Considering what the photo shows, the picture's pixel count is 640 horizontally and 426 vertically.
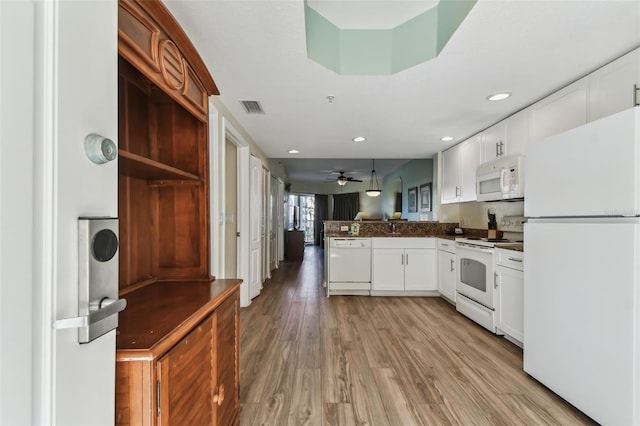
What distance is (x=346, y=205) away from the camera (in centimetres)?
1078

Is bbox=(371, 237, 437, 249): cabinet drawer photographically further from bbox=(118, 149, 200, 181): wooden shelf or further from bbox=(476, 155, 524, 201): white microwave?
bbox=(118, 149, 200, 181): wooden shelf

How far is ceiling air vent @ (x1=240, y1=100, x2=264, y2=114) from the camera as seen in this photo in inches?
107

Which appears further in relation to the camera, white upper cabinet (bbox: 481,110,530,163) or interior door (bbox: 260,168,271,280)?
interior door (bbox: 260,168,271,280)

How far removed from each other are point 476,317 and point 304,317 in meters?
1.90

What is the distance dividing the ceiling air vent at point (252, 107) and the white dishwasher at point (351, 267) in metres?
2.15

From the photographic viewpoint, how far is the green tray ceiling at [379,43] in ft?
6.12

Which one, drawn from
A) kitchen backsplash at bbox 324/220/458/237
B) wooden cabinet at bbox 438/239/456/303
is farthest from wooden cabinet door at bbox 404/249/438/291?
kitchen backsplash at bbox 324/220/458/237

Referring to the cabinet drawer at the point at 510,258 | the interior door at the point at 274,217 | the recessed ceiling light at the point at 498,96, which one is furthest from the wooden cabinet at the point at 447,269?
the interior door at the point at 274,217

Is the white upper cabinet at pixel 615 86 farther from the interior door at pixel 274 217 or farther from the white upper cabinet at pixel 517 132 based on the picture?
the interior door at pixel 274 217

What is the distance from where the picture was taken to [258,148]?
4.46 metres

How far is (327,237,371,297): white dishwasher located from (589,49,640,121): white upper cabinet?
110 inches

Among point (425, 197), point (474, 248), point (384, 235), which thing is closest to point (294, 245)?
point (425, 197)

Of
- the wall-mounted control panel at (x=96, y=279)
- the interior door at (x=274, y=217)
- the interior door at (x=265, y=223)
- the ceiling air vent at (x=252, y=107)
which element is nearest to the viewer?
the wall-mounted control panel at (x=96, y=279)

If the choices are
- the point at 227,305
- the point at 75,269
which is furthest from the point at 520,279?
the point at 75,269
